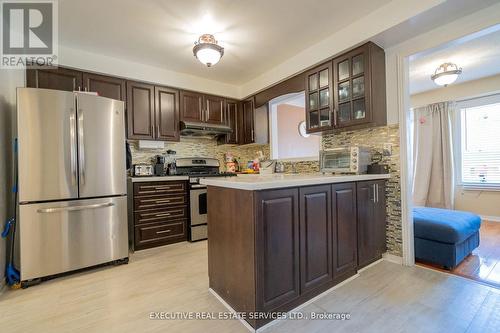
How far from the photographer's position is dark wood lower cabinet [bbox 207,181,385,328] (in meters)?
1.42

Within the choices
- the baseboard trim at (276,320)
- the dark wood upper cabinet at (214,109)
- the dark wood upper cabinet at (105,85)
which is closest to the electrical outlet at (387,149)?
the baseboard trim at (276,320)

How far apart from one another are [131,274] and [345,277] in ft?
6.81

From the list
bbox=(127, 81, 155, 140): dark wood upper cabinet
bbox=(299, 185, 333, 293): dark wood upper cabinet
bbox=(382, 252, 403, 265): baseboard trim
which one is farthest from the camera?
bbox=(127, 81, 155, 140): dark wood upper cabinet

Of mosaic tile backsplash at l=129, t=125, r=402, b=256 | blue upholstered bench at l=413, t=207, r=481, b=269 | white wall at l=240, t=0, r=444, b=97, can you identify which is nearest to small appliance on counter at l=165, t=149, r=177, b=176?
mosaic tile backsplash at l=129, t=125, r=402, b=256

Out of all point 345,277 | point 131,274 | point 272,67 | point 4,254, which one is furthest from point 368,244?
point 4,254

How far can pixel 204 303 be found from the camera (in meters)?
1.74

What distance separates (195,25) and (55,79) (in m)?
1.87

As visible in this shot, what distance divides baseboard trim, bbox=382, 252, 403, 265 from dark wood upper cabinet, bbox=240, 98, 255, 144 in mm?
2541

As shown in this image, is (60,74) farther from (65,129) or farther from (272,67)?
(272,67)

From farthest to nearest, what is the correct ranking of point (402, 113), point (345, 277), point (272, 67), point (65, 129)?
point (272, 67) → point (402, 113) → point (65, 129) → point (345, 277)

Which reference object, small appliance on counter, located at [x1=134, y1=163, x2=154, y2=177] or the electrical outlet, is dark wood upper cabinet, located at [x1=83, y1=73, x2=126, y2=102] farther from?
the electrical outlet

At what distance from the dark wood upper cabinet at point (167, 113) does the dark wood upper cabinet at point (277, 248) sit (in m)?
2.57

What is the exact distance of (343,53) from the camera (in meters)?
2.61

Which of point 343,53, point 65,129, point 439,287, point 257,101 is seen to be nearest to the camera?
point 439,287
